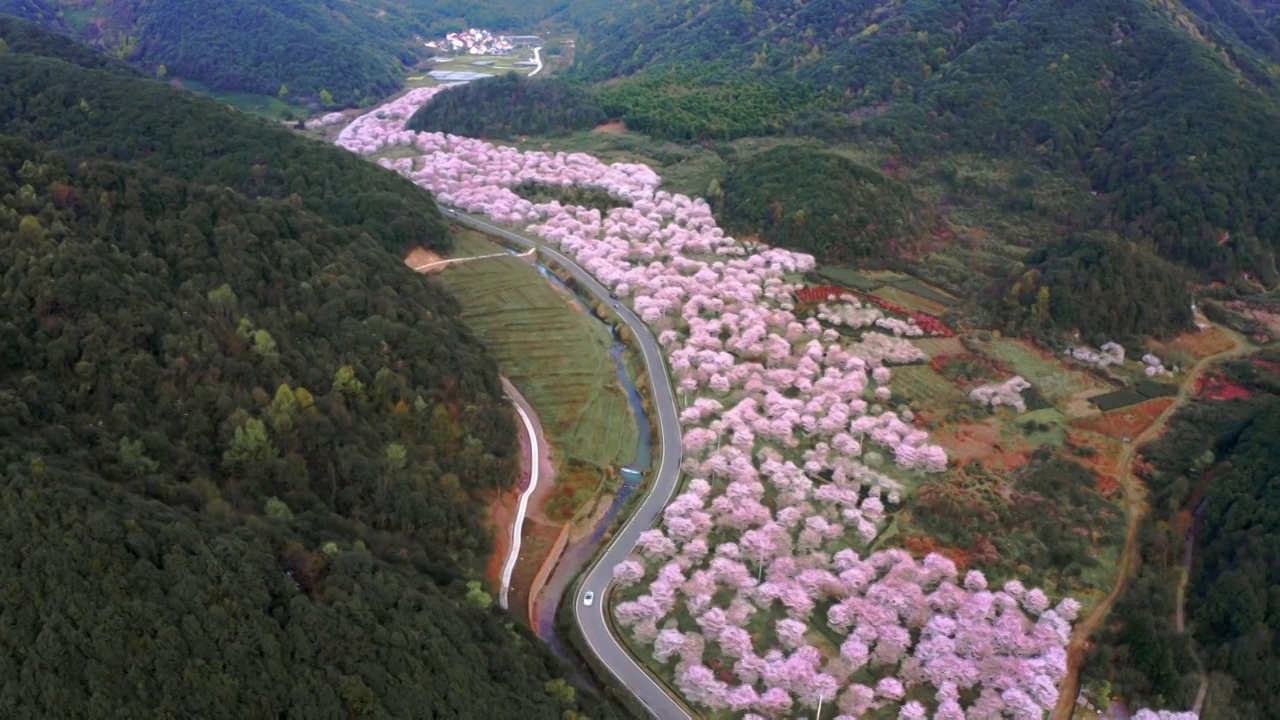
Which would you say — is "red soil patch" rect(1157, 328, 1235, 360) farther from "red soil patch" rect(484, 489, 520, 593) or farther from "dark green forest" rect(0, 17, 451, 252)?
"dark green forest" rect(0, 17, 451, 252)

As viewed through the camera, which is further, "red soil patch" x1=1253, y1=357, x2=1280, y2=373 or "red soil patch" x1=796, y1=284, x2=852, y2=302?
"red soil patch" x1=796, y1=284, x2=852, y2=302

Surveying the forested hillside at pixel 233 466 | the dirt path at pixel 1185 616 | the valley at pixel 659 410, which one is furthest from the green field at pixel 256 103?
the dirt path at pixel 1185 616

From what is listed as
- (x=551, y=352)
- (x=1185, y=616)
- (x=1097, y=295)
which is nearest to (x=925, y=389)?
(x=1097, y=295)

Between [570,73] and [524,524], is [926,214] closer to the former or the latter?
[524,524]

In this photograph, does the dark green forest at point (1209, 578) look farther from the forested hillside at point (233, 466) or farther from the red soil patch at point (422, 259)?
the red soil patch at point (422, 259)

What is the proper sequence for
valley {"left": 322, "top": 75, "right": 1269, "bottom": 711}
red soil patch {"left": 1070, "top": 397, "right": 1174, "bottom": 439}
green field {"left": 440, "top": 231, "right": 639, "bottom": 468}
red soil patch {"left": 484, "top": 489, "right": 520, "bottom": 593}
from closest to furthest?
red soil patch {"left": 484, "top": 489, "right": 520, "bottom": 593} < valley {"left": 322, "top": 75, "right": 1269, "bottom": 711} < green field {"left": 440, "top": 231, "right": 639, "bottom": 468} < red soil patch {"left": 1070, "top": 397, "right": 1174, "bottom": 439}

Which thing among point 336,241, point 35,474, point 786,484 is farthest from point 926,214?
point 35,474

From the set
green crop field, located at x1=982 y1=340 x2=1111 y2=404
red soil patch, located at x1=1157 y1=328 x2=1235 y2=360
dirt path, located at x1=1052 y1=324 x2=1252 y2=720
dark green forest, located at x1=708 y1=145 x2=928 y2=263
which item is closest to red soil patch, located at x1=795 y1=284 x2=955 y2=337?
green crop field, located at x1=982 y1=340 x2=1111 y2=404
